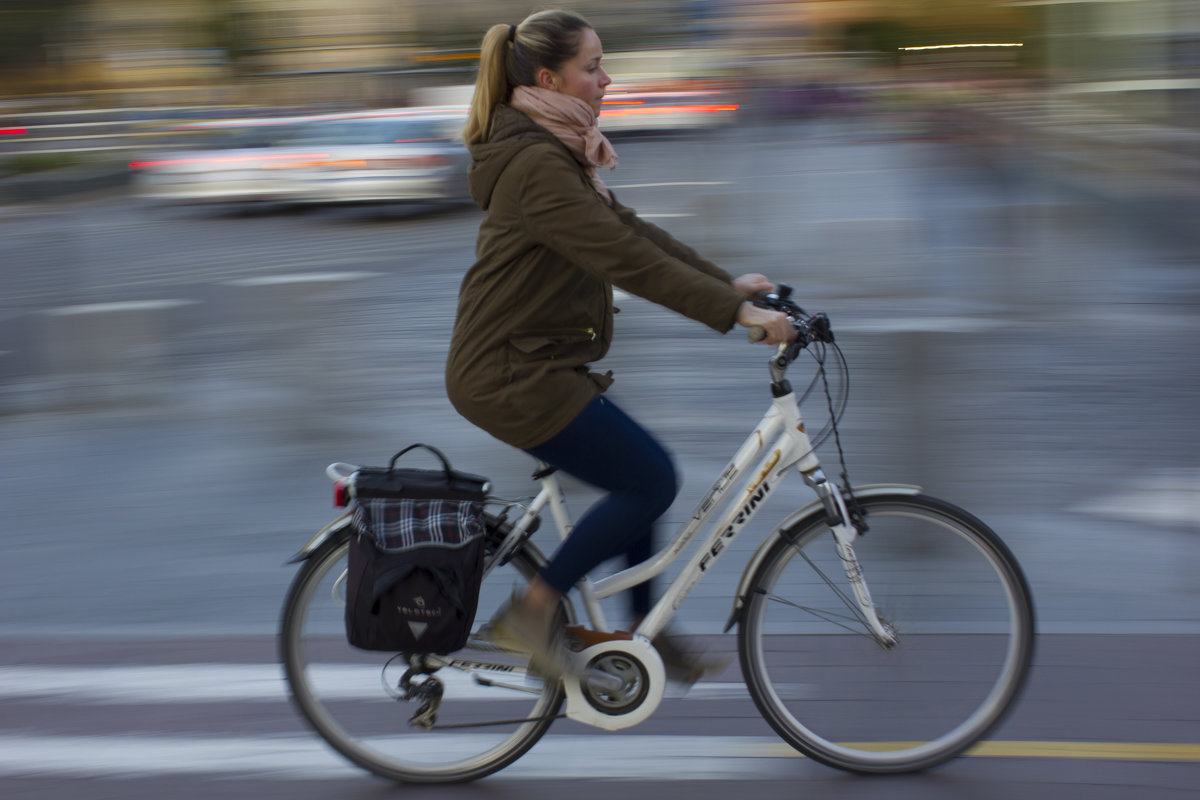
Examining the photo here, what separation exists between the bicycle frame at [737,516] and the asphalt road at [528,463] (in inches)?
18.2

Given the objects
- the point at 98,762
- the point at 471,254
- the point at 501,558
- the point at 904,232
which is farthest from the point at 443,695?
the point at 904,232

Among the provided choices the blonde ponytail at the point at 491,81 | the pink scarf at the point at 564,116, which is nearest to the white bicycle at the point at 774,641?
the pink scarf at the point at 564,116

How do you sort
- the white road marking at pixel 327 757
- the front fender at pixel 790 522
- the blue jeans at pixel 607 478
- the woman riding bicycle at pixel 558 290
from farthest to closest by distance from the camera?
the white road marking at pixel 327 757 < the front fender at pixel 790 522 < the blue jeans at pixel 607 478 < the woman riding bicycle at pixel 558 290

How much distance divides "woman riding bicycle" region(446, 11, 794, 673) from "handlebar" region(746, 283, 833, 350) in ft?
0.11

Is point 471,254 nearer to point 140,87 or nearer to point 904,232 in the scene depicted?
point 904,232

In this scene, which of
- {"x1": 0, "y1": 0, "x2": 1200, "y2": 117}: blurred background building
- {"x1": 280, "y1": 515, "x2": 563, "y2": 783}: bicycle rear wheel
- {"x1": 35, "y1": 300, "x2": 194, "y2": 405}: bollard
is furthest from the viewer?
{"x1": 0, "y1": 0, "x2": 1200, "y2": 117}: blurred background building

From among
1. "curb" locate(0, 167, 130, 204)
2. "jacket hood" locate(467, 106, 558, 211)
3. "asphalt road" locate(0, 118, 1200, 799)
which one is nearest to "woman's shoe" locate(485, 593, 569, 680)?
"asphalt road" locate(0, 118, 1200, 799)

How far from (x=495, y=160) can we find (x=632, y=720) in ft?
4.49

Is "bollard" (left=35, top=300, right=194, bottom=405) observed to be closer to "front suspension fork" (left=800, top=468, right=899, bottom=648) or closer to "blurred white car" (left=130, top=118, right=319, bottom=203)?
"front suspension fork" (left=800, top=468, right=899, bottom=648)

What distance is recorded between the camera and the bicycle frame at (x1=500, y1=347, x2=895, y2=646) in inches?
118

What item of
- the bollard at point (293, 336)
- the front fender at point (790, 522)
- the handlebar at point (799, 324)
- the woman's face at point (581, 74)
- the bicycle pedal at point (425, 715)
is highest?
the woman's face at point (581, 74)

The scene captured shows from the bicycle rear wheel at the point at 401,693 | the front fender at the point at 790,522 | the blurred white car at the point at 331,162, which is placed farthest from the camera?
the blurred white car at the point at 331,162

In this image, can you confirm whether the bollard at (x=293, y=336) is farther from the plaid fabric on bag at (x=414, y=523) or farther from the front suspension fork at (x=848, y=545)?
the front suspension fork at (x=848, y=545)

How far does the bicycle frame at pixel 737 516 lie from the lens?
3.00 metres
